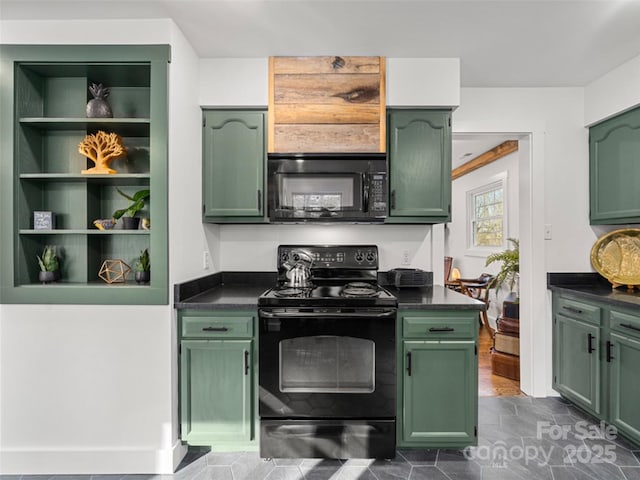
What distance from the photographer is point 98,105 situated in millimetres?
2016

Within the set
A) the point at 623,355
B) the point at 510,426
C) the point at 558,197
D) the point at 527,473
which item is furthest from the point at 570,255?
the point at 527,473

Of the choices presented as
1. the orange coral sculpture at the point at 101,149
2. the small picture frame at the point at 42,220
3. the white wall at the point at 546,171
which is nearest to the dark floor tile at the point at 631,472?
the white wall at the point at 546,171

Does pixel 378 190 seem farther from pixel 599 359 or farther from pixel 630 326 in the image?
pixel 599 359

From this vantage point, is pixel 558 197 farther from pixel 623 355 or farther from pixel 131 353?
pixel 131 353

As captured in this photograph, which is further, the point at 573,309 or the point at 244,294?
the point at 573,309

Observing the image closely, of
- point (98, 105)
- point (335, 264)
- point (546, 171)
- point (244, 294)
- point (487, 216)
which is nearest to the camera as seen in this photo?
point (98, 105)

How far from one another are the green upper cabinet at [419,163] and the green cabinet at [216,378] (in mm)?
1271

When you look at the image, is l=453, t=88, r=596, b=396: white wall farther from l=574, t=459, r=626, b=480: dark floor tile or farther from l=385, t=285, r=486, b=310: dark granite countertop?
l=385, t=285, r=486, b=310: dark granite countertop

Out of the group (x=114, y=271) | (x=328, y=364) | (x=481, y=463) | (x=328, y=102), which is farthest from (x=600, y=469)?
(x=114, y=271)

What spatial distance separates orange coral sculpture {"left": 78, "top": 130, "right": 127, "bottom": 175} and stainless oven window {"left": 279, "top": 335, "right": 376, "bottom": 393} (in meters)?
1.45

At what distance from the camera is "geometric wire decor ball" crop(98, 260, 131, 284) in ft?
6.84

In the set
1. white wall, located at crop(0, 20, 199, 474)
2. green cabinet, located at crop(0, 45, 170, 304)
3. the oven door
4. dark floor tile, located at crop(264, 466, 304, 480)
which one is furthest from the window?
white wall, located at crop(0, 20, 199, 474)

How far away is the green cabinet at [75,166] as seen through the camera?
192 cm

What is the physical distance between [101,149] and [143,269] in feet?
2.43
